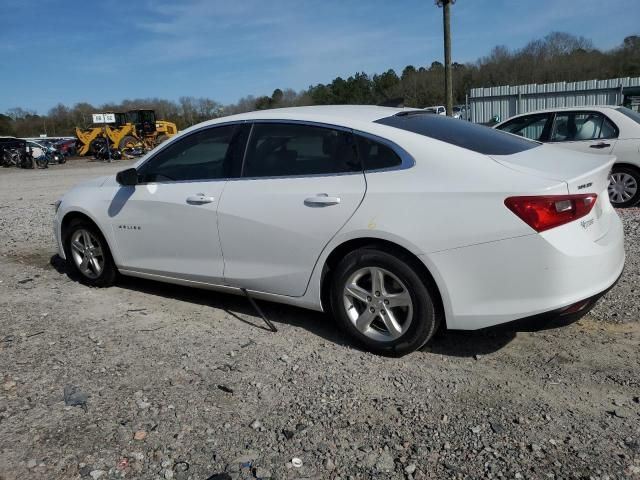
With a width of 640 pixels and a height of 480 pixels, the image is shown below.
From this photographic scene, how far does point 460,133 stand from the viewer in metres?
3.92

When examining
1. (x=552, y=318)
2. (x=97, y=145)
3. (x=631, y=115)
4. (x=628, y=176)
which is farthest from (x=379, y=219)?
(x=97, y=145)

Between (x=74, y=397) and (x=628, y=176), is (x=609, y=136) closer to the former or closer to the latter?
(x=628, y=176)

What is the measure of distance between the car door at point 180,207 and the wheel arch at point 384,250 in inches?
36.1

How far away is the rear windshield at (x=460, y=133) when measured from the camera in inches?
145

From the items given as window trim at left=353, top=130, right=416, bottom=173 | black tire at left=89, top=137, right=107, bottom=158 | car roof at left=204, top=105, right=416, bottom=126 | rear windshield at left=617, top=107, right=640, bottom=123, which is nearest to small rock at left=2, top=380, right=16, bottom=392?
car roof at left=204, top=105, right=416, bottom=126

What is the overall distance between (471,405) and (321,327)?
1479mm

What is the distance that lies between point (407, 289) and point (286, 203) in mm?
1026

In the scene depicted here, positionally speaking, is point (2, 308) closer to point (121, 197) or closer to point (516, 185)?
point (121, 197)

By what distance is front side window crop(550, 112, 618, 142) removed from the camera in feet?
27.9

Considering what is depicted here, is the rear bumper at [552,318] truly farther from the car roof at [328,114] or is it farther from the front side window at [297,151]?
the car roof at [328,114]

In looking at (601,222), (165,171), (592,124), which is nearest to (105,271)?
(165,171)

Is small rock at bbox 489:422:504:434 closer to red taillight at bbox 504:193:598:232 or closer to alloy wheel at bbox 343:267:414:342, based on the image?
alloy wheel at bbox 343:267:414:342

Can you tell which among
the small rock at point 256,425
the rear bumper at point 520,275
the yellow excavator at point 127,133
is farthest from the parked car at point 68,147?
the rear bumper at point 520,275

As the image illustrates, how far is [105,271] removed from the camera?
540 cm
